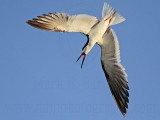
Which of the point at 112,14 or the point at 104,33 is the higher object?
the point at 112,14

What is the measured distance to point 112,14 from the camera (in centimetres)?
667

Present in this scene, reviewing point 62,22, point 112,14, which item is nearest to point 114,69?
point 112,14

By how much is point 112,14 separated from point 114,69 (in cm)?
156

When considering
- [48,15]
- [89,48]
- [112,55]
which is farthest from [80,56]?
[48,15]

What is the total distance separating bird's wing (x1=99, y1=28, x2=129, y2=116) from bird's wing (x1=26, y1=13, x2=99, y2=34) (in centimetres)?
61

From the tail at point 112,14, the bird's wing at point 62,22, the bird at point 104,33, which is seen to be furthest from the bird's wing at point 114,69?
the bird's wing at point 62,22

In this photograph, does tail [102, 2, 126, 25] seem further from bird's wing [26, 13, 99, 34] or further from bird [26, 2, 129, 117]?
bird's wing [26, 13, 99, 34]

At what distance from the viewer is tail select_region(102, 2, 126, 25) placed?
6.66m

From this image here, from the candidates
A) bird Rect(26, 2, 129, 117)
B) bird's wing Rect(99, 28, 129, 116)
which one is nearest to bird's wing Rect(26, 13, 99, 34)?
bird Rect(26, 2, 129, 117)

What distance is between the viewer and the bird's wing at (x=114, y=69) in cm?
710

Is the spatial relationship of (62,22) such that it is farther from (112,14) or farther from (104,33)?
(112,14)

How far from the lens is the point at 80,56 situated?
281 inches

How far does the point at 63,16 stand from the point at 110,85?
234cm

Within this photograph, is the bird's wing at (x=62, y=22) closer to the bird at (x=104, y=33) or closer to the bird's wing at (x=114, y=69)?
the bird at (x=104, y=33)
